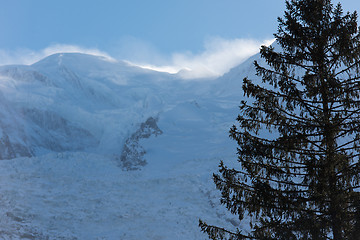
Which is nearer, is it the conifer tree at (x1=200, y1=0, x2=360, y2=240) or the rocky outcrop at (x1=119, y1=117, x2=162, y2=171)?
the conifer tree at (x1=200, y1=0, x2=360, y2=240)

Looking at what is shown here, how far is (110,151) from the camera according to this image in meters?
63.7

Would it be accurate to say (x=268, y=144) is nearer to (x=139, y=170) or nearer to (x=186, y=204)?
(x=186, y=204)

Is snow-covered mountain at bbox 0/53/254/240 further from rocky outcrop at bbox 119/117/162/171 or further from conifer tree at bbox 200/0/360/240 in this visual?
conifer tree at bbox 200/0/360/240

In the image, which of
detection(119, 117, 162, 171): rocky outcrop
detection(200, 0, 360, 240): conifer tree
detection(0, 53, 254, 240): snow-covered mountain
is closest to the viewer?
detection(200, 0, 360, 240): conifer tree

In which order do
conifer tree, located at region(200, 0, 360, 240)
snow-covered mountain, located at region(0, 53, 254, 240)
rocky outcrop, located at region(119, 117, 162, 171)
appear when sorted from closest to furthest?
conifer tree, located at region(200, 0, 360, 240)
snow-covered mountain, located at region(0, 53, 254, 240)
rocky outcrop, located at region(119, 117, 162, 171)

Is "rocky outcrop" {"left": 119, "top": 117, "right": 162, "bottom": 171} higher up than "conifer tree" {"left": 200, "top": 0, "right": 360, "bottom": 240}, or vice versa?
"rocky outcrop" {"left": 119, "top": 117, "right": 162, "bottom": 171}

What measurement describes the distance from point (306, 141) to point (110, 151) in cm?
6011

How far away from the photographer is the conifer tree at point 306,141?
17.6 ft

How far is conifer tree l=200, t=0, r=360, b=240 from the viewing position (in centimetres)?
538

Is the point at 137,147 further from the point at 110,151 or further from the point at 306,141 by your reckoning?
the point at 306,141

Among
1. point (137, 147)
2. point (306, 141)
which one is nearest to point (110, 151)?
point (137, 147)

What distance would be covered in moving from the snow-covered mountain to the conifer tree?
27.4 meters

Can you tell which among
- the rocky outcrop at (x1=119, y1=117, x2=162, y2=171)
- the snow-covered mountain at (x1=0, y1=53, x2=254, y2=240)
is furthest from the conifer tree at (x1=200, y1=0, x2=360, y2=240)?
the rocky outcrop at (x1=119, y1=117, x2=162, y2=171)

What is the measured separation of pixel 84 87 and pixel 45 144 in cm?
1638
